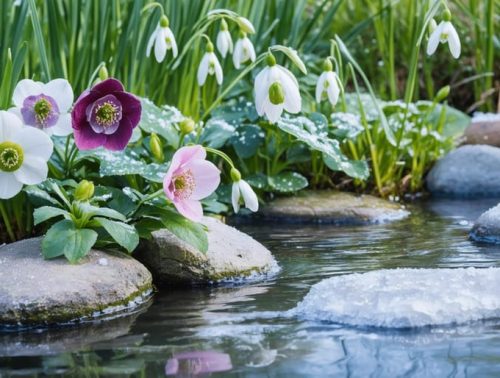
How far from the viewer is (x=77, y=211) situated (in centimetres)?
298

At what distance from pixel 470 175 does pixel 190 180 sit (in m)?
2.72

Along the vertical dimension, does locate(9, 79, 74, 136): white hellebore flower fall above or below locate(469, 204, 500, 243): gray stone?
above

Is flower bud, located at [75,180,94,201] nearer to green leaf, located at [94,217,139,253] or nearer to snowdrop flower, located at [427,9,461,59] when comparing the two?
green leaf, located at [94,217,139,253]

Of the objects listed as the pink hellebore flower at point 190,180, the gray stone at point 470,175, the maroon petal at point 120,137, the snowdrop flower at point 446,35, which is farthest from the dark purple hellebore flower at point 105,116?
the gray stone at point 470,175

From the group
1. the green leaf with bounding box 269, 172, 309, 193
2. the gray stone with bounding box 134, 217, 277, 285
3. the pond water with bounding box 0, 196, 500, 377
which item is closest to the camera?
the pond water with bounding box 0, 196, 500, 377

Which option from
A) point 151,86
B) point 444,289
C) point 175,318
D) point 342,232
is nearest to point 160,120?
point 151,86

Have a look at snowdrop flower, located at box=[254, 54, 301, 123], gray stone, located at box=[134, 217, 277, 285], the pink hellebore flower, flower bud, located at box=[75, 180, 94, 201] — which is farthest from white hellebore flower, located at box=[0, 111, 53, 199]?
snowdrop flower, located at box=[254, 54, 301, 123]

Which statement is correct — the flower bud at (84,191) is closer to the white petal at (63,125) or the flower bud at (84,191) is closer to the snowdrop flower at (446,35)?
the white petal at (63,125)

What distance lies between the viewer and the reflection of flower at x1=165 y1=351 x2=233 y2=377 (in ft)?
7.20

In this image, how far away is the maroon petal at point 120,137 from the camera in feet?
10.0

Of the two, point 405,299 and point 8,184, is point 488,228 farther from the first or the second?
point 8,184

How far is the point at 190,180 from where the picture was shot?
297cm

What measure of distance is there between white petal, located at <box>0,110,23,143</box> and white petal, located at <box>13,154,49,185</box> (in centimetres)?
7

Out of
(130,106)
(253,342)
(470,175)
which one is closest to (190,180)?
(130,106)
